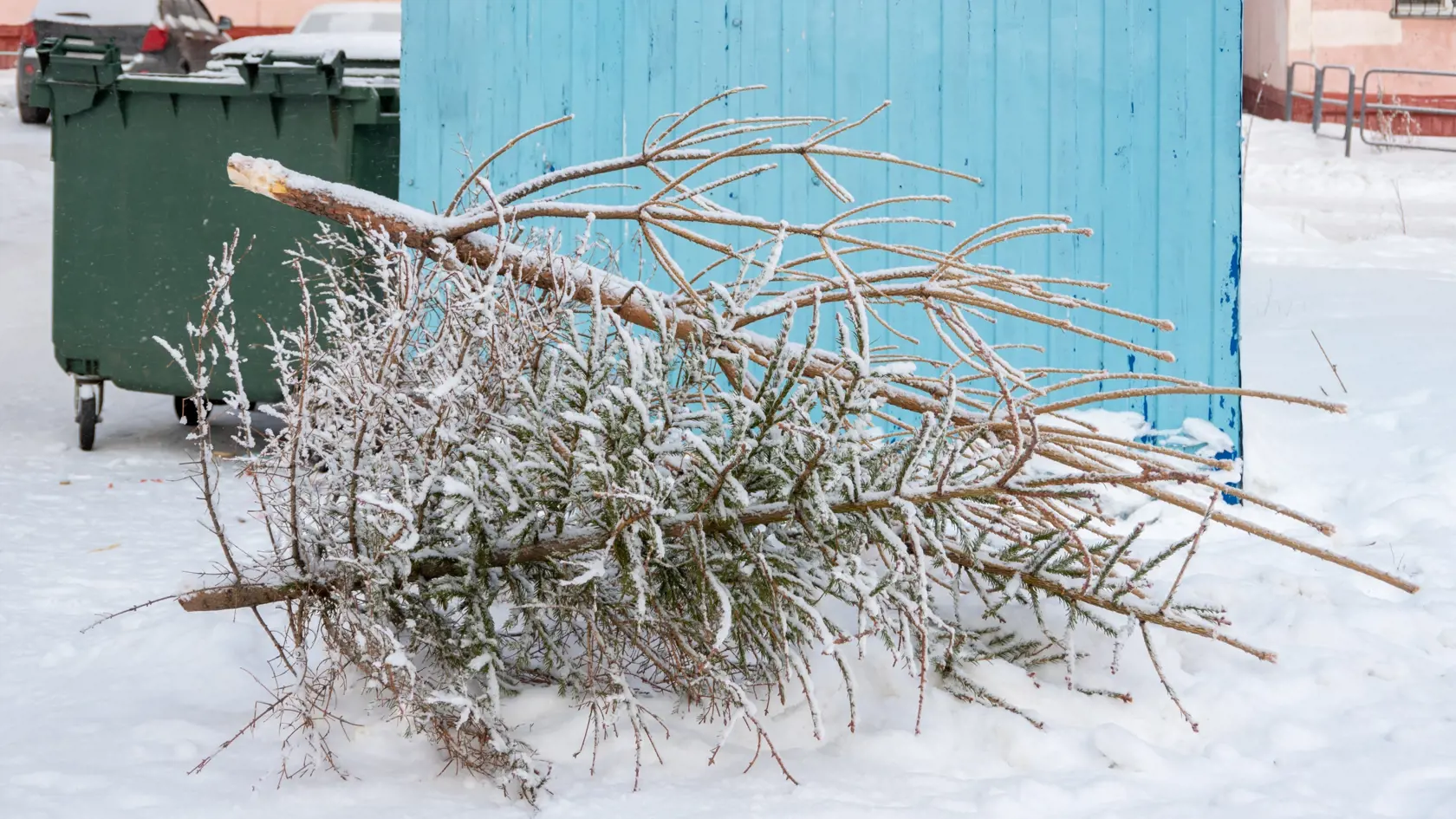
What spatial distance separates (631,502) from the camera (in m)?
2.28

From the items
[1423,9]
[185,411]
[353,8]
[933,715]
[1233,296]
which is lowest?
[933,715]

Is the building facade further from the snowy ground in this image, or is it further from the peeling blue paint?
the peeling blue paint

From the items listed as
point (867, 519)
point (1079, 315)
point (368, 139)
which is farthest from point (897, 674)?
point (368, 139)

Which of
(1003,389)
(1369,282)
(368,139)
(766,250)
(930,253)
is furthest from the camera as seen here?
(1369,282)

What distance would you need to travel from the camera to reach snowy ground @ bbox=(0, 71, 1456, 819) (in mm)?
2287

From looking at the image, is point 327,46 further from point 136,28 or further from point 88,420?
point 136,28

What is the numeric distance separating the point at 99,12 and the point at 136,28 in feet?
2.17

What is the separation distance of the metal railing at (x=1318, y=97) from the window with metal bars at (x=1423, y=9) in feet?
2.90

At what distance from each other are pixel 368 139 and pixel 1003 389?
3824 mm

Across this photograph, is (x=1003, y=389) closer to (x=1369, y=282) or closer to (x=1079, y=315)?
(x=1079, y=315)

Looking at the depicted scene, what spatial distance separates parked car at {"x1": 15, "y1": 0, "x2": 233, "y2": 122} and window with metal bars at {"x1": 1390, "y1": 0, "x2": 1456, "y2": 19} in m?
13.1

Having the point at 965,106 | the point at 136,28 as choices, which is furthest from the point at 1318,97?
the point at 136,28

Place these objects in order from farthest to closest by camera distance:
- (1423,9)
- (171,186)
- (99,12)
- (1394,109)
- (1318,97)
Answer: (1423,9) → (1394,109) → (1318,97) → (99,12) → (171,186)

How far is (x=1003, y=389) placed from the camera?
225cm
